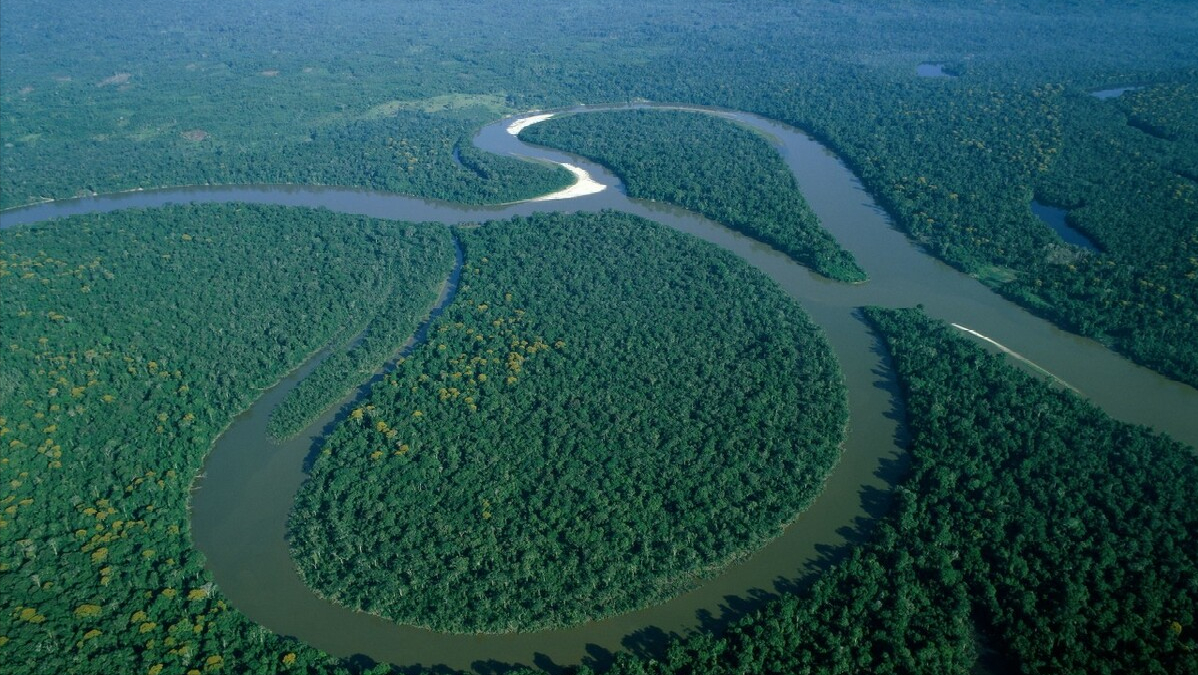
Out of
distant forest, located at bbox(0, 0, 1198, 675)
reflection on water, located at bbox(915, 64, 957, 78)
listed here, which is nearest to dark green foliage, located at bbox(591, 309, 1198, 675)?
distant forest, located at bbox(0, 0, 1198, 675)

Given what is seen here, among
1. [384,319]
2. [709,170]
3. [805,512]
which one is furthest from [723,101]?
[805,512]

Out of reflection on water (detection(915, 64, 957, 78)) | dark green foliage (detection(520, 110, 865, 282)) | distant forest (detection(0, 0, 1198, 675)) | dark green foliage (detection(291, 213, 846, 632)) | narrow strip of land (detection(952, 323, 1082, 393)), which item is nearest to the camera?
distant forest (detection(0, 0, 1198, 675))

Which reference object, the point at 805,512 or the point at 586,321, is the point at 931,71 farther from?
the point at 805,512

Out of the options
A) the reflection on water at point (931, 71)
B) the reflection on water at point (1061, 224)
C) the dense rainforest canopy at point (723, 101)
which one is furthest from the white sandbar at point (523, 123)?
the reflection on water at point (1061, 224)

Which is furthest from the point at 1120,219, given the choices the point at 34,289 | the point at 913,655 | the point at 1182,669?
the point at 34,289

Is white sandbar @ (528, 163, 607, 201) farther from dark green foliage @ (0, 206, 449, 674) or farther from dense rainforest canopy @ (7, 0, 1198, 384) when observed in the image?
dark green foliage @ (0, 206, 449, 674)

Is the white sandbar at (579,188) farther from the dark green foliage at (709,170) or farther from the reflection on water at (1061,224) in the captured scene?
the reflection on water at (1061,224)
